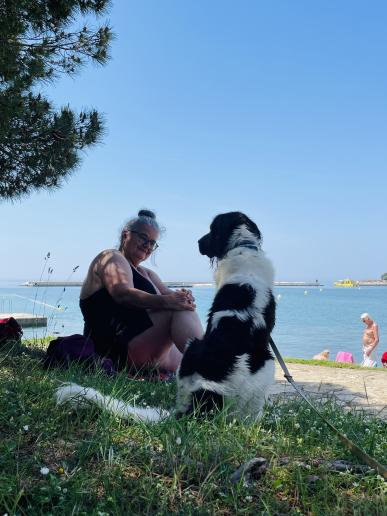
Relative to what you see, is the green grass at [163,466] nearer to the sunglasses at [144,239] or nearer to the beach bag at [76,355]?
the beach bag at [76,355]

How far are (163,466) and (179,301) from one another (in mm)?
2206

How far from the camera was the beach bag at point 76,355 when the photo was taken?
13.3 feet

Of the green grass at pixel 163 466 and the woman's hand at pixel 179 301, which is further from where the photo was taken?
the woman's hand at pixel 179 301

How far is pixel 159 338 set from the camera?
14.3ft

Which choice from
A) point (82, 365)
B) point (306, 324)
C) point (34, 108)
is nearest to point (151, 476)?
point (82, 365)

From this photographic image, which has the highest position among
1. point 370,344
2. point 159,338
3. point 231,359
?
point 231,359

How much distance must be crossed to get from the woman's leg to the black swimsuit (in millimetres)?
59

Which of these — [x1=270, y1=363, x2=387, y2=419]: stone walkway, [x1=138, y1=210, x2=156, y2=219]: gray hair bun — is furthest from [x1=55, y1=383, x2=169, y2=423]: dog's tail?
[x1=138, y1=210, x2=156, y2=219]: gray hair bun

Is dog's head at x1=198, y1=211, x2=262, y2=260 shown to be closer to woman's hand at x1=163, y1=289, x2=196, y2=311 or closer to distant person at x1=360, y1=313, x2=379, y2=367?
woman's hand at x1=163, y1=289, x2=196, y2=311

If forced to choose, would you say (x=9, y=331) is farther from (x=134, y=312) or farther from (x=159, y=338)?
(x=159, y=338)

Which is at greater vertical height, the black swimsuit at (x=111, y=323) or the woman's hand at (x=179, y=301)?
the woman's hand at (x=179, y=301)

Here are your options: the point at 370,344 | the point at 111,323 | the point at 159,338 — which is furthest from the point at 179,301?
the point at 370,344

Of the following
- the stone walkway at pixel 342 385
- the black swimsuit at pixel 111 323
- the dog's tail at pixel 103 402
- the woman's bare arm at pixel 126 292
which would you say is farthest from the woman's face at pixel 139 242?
the dog's tail at pixel 103 402

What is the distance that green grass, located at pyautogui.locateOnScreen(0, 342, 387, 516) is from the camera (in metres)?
1.79
